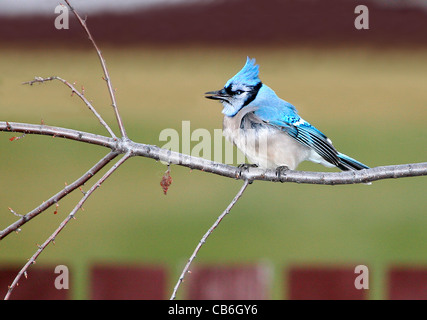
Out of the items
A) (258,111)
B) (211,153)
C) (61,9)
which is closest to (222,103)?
(258,111)

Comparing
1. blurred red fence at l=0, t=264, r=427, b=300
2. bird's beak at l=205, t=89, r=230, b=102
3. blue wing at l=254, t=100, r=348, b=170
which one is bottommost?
blurred red fence at l=0, t=264, r=427, b=300

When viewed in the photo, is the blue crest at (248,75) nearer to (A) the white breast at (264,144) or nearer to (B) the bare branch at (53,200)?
(A) the white breast at (264,144)

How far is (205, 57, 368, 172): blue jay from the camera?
4.77ft

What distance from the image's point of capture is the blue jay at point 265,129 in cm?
145

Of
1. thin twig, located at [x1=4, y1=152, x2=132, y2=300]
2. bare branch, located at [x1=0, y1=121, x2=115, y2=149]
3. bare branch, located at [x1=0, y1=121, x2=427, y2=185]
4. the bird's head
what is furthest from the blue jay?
thin twig, located at [x1=4, y1=152, x2=132, y2=300]

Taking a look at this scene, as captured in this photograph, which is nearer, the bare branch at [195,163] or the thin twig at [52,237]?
the thin twig at [52,237]

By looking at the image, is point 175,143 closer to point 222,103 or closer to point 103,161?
point 103,161

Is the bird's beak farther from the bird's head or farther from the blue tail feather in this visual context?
the blue tail feather

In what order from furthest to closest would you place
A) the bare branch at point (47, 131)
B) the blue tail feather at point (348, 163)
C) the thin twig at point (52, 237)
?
1. the blue tail feather at point (348, 163)
2. the bare branch at point (47, 131)
3. the thin twig at point (52, 237)

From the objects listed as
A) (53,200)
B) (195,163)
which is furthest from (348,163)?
(53,200)

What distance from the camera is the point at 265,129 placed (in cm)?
150

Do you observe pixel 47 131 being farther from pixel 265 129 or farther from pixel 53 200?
pixel 265 129

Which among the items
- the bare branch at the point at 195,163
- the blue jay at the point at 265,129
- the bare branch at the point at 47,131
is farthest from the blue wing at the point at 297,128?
the bare branch at the point at 47,131

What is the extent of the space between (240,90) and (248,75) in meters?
0.06
